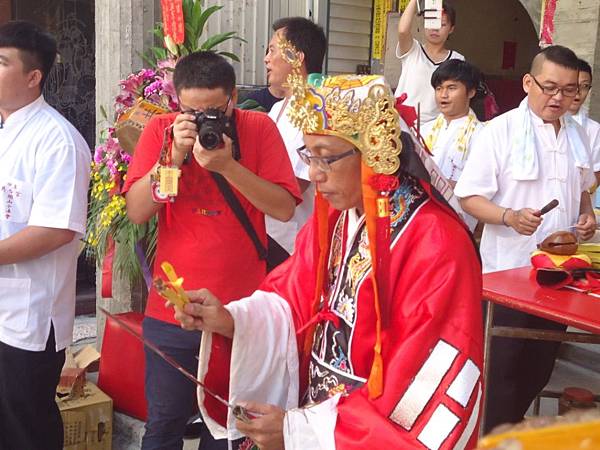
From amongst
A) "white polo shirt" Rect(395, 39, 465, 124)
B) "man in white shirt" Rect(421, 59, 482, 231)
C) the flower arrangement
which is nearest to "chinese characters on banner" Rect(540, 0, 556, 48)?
"white polo shirt" Rect(395, 39, 465, 124)

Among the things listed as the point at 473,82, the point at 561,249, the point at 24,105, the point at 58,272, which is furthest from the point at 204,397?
the point at 473,82

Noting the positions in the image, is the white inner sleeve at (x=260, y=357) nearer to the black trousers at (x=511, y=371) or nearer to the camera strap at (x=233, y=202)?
the camera strap at (x=233, y=202)

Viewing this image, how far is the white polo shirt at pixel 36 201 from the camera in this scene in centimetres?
272

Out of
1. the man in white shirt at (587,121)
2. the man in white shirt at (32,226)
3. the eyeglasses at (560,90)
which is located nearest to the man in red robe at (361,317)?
the man in white shirt at (32,226)

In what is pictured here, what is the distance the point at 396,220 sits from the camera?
70.5 inches

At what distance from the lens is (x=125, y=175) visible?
11.7 ft

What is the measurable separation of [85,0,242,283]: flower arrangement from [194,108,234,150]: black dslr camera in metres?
1.14

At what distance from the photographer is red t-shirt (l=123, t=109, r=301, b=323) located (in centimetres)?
253

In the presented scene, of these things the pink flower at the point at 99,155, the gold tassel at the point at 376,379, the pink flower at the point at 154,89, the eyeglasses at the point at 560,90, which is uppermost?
the eyeglasses at the point at 560,90

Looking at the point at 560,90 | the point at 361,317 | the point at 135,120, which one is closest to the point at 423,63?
the point at 560,90

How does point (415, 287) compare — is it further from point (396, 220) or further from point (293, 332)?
point (293, 332)

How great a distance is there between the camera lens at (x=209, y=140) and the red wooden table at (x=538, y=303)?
3.97 ft

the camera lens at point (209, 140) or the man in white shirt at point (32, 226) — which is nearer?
the camera lens at point (209, 140)

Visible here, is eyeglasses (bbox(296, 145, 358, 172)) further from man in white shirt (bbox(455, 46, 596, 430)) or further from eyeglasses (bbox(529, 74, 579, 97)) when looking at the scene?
eyeglasses (bbox(529, 74, 579, 97))
